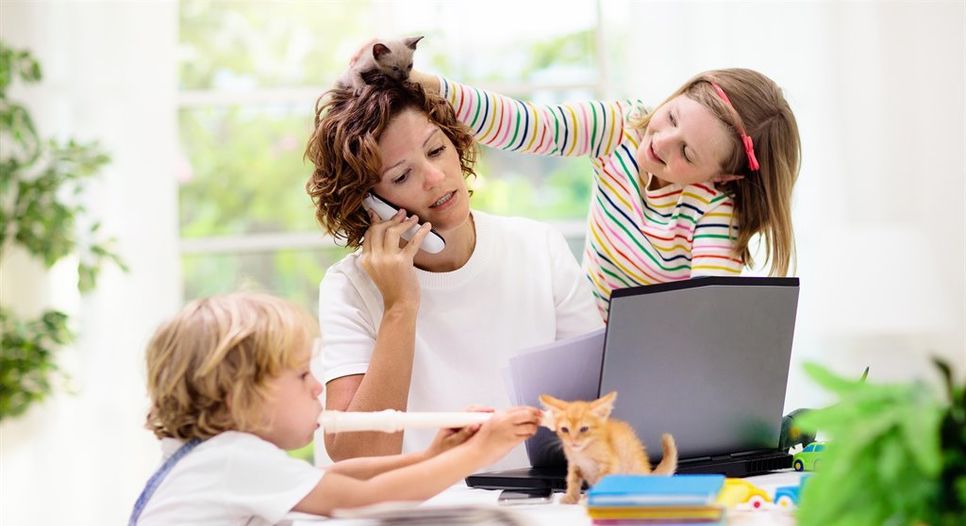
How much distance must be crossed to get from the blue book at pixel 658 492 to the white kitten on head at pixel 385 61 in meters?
0.83

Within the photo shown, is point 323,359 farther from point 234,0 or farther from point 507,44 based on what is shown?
point 234,0

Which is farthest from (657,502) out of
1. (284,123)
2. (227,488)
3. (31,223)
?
(284,123)

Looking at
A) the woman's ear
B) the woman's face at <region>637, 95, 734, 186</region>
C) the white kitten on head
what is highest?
the white kitten on head

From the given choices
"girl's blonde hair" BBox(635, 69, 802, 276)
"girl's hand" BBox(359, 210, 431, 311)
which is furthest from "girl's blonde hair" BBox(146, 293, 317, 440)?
"girl's blonde hair" BBox(635, 69, 802, 276)

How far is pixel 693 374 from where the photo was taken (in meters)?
1.17

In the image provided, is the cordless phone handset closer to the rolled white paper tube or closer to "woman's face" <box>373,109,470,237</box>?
"woman's face" <box>373,109,470,237</box>

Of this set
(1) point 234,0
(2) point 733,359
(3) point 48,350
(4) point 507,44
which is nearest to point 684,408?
(2) point 733,359

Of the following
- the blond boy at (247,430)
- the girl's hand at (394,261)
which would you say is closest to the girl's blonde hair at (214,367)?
the blond boy at (247,430)

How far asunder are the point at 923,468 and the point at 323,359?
3.54ft

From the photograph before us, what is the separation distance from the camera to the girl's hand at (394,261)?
4.98 feet

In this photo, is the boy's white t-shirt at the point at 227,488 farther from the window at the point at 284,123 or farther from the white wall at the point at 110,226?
the window at the point at 284,123

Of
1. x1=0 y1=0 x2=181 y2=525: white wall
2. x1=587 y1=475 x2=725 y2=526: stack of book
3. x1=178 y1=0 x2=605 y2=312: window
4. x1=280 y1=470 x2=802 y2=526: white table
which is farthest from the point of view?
x1=178 y1=0 x2=605 y2=312: window

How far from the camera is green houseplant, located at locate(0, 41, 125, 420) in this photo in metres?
2.82

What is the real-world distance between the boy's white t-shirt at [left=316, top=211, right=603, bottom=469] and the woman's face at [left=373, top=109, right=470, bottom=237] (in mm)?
135
